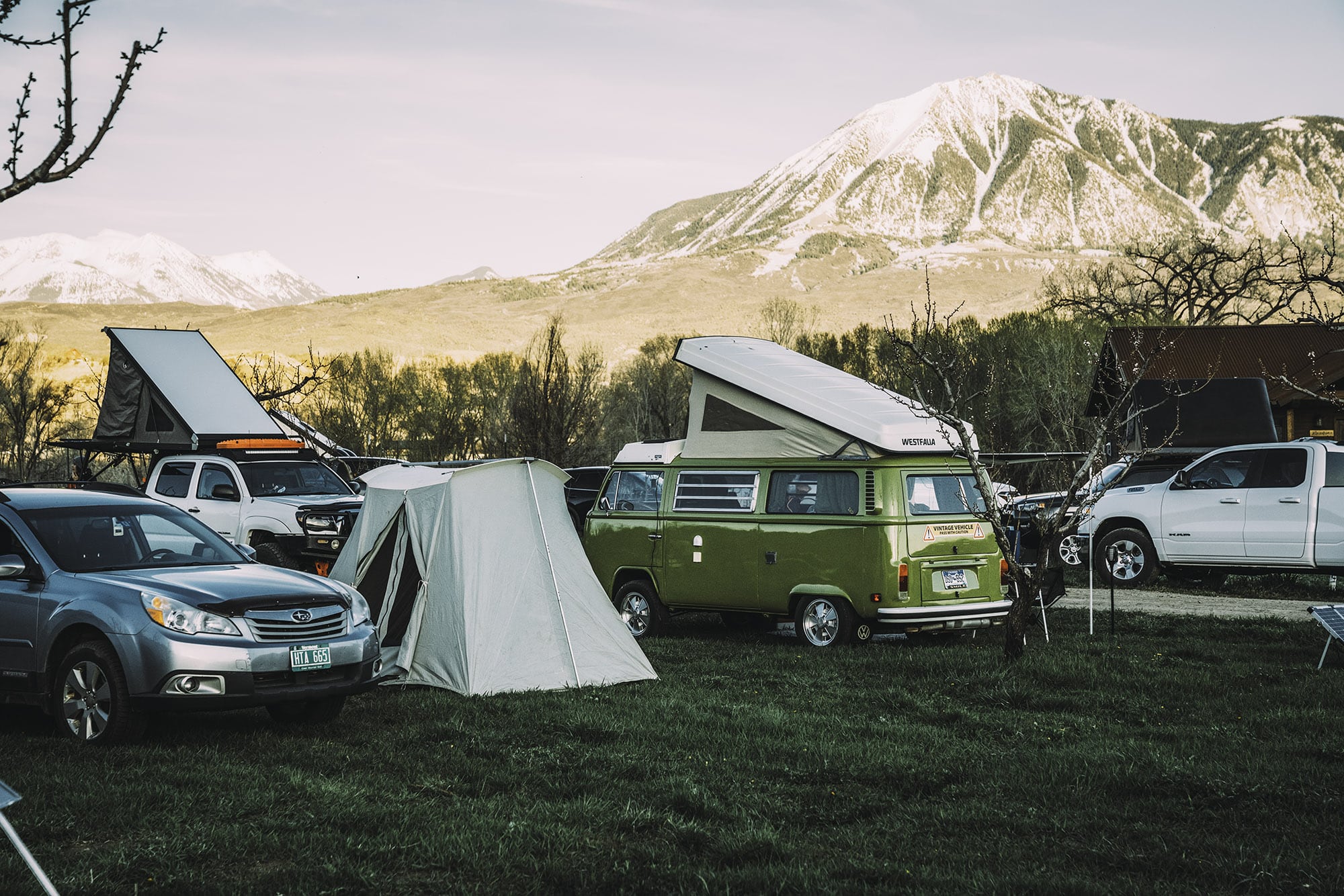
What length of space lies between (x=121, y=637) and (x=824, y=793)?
4.50 meters

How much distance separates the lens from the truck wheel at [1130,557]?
687 inches

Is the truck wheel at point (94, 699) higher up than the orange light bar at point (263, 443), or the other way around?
the orange light bar at point (263, 443)

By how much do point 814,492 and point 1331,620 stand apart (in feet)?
15.3

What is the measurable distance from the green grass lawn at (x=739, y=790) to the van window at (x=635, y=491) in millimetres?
3495

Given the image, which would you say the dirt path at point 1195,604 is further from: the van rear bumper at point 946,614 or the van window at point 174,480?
the van window at point 174,480

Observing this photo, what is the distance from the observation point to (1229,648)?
11.5m

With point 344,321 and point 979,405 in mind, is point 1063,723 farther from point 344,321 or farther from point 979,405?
point 344,321

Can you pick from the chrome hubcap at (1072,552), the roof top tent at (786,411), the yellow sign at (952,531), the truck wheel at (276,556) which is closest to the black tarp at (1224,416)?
the chrome hubcap at (1072,552)

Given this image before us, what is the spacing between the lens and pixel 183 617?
7672 millimetres

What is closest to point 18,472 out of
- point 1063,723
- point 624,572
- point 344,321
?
point 624,572

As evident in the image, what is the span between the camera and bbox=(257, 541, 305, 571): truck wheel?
16016 mm

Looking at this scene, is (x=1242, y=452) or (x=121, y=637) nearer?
(x=121, y=637)

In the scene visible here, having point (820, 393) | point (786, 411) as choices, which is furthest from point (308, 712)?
point (820, 393)

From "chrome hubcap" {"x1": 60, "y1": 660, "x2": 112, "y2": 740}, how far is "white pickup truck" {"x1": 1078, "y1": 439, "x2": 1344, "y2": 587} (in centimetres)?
1158
